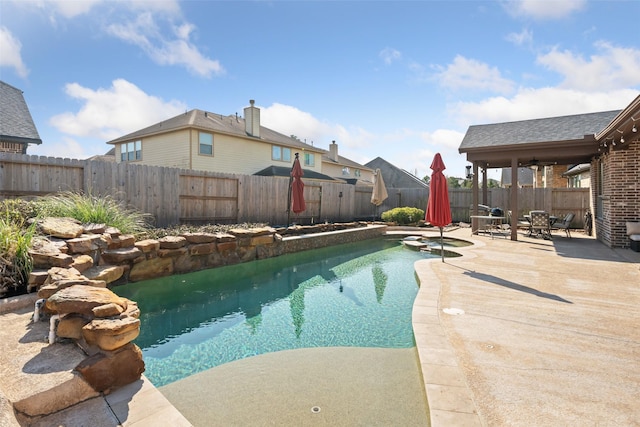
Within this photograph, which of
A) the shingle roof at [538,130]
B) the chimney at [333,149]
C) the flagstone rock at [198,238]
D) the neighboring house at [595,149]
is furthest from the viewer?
the chimney at [333,149]

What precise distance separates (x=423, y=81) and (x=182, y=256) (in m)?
9.46

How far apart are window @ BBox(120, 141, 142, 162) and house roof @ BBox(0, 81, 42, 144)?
6.40m

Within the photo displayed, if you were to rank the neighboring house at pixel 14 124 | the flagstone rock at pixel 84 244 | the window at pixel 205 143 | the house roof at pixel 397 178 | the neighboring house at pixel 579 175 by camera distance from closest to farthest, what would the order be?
1. the flagstone rock at pixel 84 244
2. the neighboring house at pixel 14 124
3. the neighboring house at pixel 579 175
4. the window at pixel 205 143
5. the house roof at pixel 397 178

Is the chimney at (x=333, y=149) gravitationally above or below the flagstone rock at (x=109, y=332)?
above

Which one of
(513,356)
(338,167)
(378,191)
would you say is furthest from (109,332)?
(338,167)

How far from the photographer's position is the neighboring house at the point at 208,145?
17.4 metres

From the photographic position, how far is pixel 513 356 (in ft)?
9.45

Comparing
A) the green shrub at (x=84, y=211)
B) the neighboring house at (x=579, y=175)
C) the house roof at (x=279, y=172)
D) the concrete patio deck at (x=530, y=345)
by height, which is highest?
the house roof at (x=279, y=172)

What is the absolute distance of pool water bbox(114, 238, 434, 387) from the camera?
3787 millimetres

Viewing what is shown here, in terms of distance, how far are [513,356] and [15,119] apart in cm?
1583

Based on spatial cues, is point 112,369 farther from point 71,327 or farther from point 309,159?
point 309,159

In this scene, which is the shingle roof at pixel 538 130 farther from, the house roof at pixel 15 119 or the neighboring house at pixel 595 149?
the house roof at pixel 15 119

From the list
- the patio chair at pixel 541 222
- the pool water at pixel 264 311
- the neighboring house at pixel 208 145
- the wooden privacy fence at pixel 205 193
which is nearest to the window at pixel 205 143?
the neighboring house at pixel 208 145

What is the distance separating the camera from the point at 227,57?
12.2 meters
